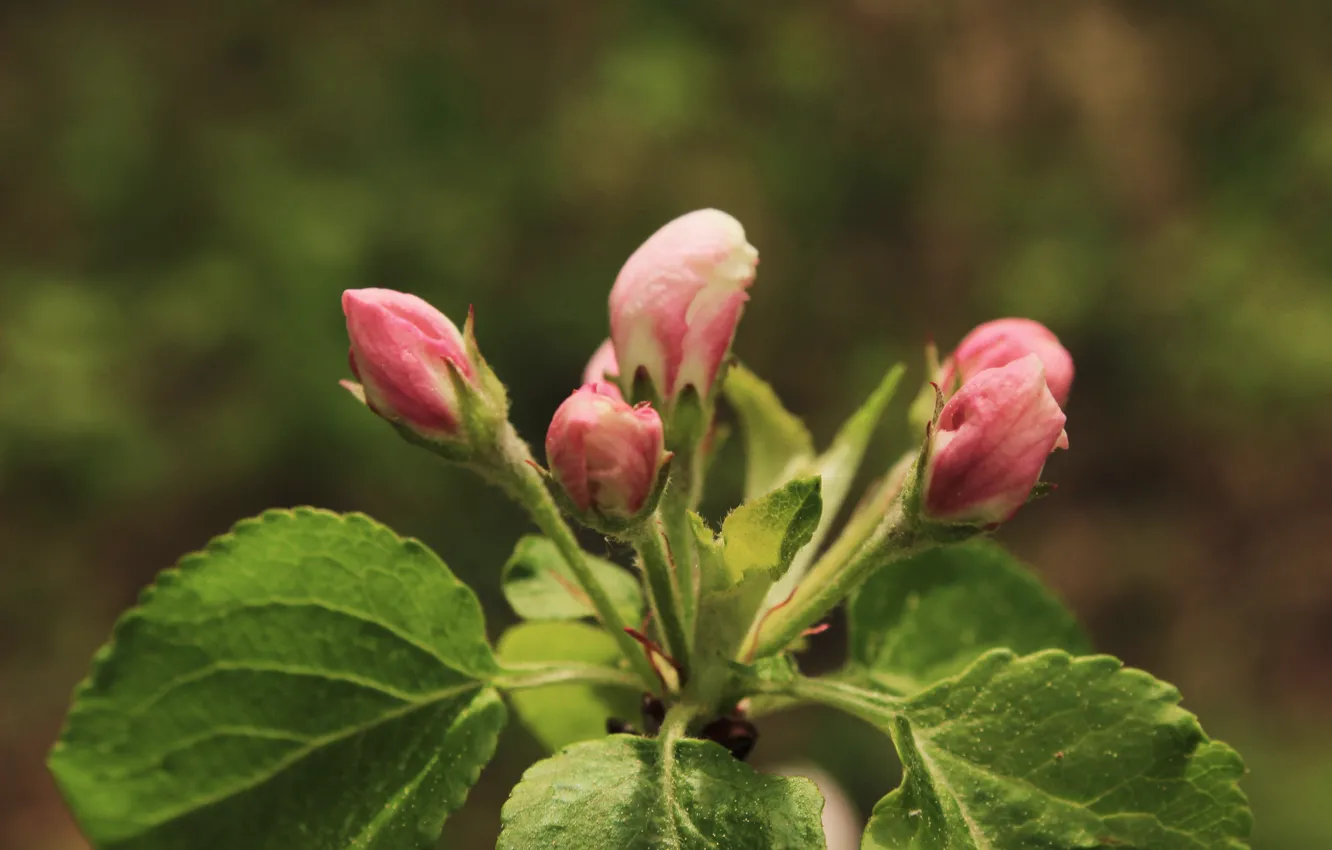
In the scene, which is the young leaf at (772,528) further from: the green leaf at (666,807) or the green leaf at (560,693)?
the green leaf at (560,693)

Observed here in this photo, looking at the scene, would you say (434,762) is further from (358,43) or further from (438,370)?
(358,43)

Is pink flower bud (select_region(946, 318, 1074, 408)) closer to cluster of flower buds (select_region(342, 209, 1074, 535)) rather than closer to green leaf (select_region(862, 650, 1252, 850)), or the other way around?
cluster of flower buds (select_region(342, 209, 1074, 535))

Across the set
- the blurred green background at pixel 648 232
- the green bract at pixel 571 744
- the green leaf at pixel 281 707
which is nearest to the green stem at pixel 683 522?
the green bract at pixel 571 744

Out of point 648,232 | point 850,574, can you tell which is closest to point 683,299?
point 850,574

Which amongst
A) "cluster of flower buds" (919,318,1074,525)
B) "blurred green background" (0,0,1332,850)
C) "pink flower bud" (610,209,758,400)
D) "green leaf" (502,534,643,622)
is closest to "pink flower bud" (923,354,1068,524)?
"cluster of flower buds" (919,318,1074,525)

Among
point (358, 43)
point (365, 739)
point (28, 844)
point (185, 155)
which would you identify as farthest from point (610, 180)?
point (365, 739)
